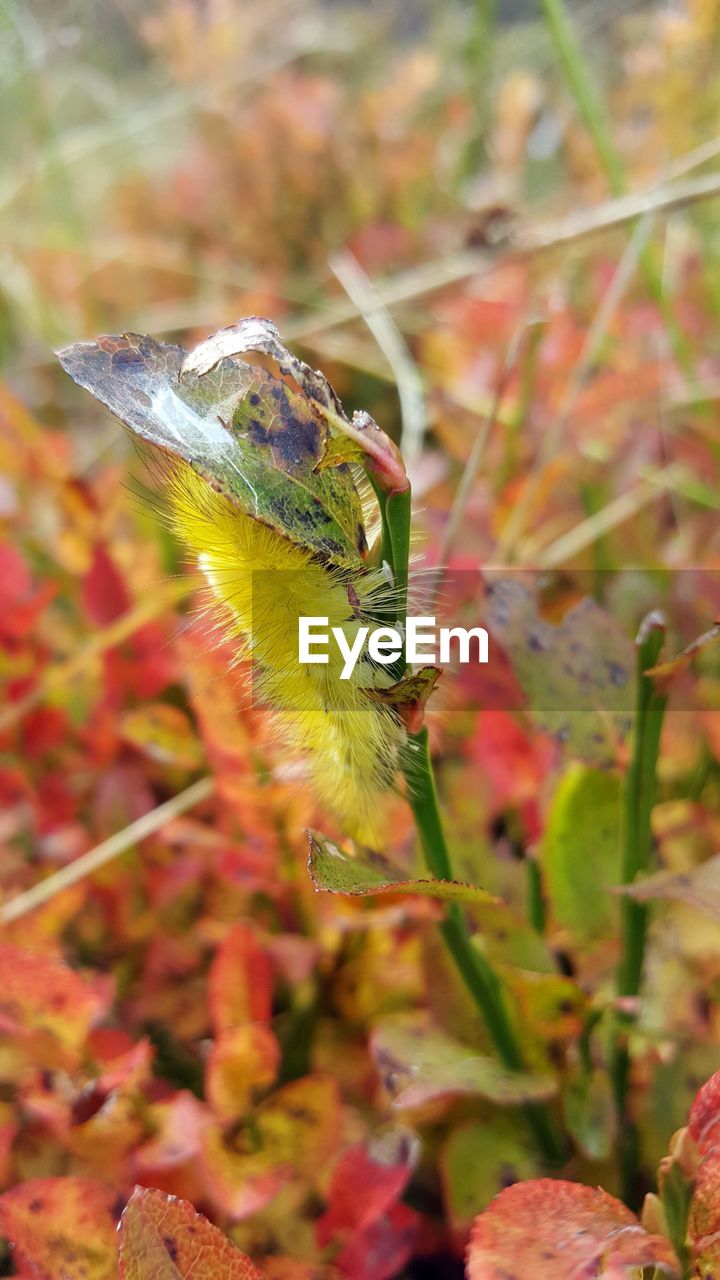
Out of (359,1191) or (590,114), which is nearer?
(359,1191)

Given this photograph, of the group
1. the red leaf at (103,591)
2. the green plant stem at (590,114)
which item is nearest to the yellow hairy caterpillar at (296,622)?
the red leaf at (103,591)

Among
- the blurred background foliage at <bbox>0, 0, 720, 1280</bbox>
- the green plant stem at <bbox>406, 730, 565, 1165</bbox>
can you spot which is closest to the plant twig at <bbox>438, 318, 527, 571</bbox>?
the blurred background foliage at <bbox>0, 0, 720, 1280</bbox>

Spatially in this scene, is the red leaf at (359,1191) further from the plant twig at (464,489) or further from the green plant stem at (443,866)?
the plant twig at (464,489)

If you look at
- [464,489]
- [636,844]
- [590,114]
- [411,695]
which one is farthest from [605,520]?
[411,695]

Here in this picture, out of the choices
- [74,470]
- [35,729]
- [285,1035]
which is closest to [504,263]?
[74,470]

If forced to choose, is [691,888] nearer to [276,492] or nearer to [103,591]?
[276,492]

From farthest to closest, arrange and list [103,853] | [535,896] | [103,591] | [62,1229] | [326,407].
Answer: [103,591], [103,853], [535,896], [62,1229], [326,407]
